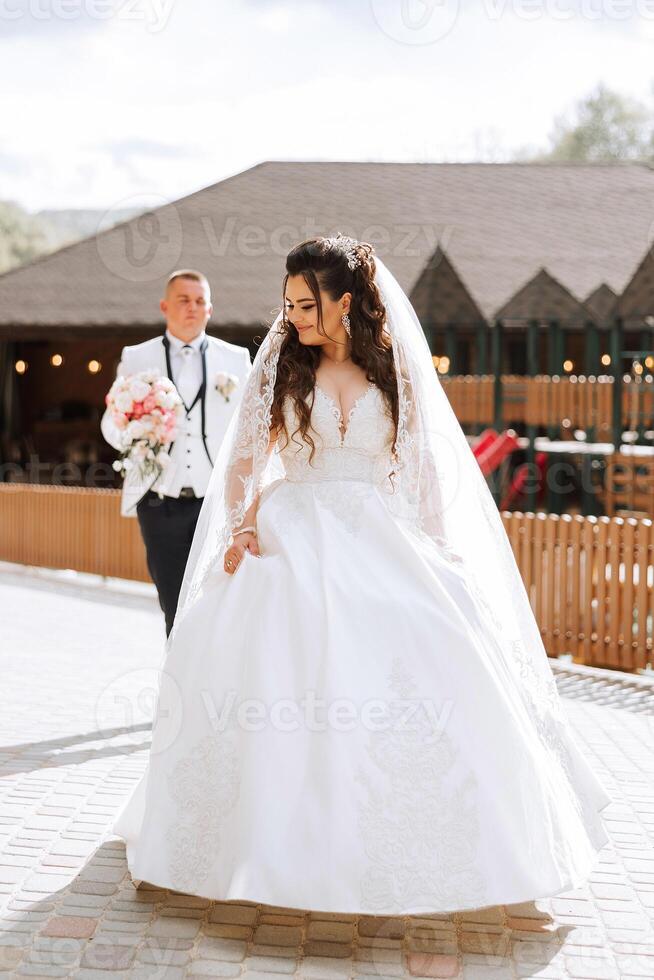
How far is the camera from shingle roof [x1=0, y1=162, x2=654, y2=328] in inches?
1033

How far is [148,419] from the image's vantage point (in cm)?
683

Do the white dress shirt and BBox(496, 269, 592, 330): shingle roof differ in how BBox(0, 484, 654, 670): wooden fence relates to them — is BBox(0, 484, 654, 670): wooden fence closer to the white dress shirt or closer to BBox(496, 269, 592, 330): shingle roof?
the white dress shirt

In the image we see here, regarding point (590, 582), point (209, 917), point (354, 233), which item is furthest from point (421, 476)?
point (354, 233)

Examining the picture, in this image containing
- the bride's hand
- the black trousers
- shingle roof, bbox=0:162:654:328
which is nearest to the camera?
the bride's hand

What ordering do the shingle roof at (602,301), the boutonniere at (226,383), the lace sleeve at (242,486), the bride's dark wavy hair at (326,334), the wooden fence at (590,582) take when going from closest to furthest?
the bride's dark wavy hair at (326,334)
the lace sleeve at (242,486)
the boutonniere at (226,383)
the wooden fence at (590,582)
the shingle roof at (602,301)

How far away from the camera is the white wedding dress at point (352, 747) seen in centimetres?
388

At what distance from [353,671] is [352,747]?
0.25 m

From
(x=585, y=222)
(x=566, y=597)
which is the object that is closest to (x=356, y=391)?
(x=566, y=597)

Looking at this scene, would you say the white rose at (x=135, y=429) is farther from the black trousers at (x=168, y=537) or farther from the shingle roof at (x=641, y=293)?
the shingle roof at (x=641, y=293)

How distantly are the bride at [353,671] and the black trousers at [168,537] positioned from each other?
71.0 inches

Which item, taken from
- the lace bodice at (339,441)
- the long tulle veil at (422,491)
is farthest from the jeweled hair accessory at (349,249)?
the lace bodice at (339,441)

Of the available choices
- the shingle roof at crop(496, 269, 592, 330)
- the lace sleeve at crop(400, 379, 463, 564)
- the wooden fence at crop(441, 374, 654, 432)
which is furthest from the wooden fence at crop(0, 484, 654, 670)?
the shingle roof at crop(496, 269, 592, 330)

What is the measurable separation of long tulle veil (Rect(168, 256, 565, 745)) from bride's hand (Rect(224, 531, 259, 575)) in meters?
0.05

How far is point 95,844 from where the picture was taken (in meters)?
5.10
